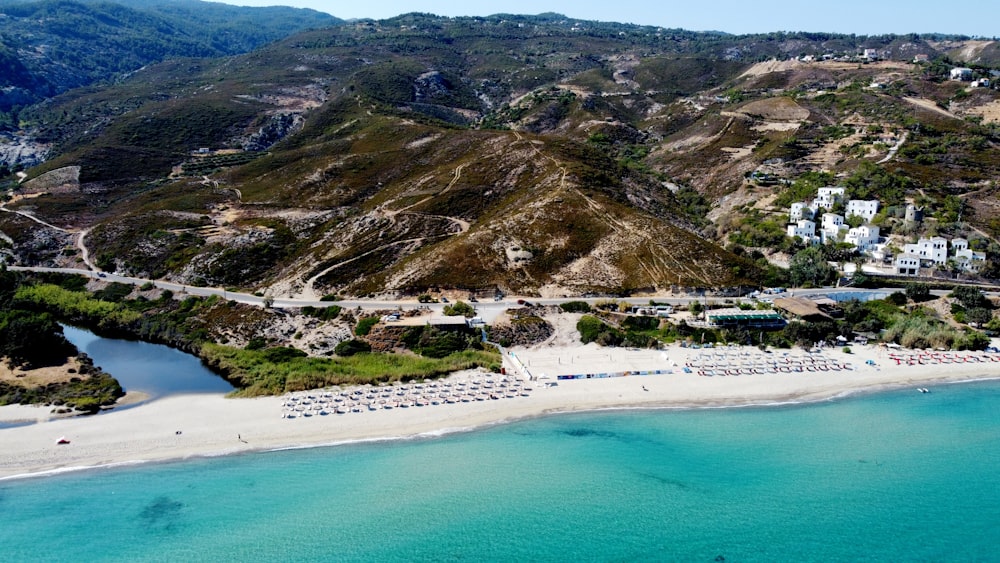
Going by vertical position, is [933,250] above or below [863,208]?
below

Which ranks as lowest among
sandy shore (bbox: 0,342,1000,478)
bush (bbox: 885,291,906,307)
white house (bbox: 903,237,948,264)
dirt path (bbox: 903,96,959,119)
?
sandy shore (bbox: 0,342,1000,478)

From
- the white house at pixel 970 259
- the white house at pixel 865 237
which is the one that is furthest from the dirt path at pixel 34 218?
the white house at pixel 970 259

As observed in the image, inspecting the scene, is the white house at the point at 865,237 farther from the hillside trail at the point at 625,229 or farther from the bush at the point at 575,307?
the bush at the point at 575,307

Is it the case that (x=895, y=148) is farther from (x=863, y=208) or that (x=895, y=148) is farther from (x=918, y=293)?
(x=918, y=293)

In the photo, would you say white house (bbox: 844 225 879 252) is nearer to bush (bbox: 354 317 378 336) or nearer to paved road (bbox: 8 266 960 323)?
paved road (bbox: 8 266 960 323)

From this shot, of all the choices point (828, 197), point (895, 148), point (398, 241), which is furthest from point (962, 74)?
point (398, 241)

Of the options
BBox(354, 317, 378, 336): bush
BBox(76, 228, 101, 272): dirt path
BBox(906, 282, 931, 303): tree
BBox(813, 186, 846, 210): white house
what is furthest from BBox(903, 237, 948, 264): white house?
BBox(76, 228, 101, 272): dirt path
